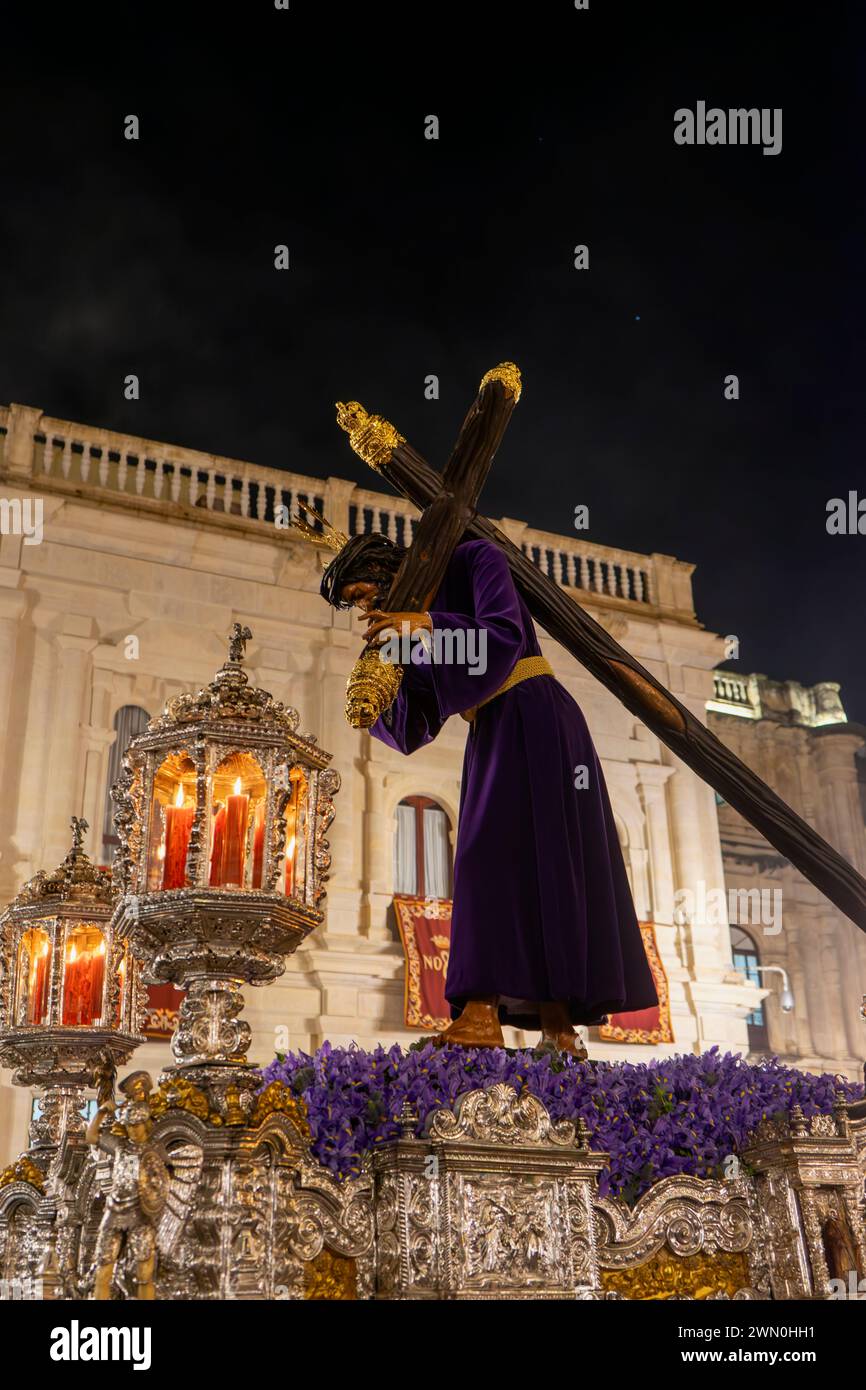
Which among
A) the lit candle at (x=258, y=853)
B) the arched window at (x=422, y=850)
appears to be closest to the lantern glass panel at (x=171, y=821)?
the lit candle at (x=258, y=853)

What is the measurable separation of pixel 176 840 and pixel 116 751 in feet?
32.7

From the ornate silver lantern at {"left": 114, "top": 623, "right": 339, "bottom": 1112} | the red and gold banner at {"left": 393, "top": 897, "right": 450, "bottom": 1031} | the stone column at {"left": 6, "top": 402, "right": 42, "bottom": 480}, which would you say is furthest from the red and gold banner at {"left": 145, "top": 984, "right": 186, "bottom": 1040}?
the ornate silver lantern at {"left": 114, "top": 623, "right": 339, "bottom": 1112}

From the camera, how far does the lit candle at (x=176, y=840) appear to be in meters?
3.92

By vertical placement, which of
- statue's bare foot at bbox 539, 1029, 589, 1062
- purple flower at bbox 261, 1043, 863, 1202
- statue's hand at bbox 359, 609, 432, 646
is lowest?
purple flower at bbox 261, 1043, 863, 1202

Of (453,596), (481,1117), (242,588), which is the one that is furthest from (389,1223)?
(242,588)

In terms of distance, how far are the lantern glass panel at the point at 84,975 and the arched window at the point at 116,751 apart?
7.41 meters

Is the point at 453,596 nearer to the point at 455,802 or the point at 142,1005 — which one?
the point at 142,1005

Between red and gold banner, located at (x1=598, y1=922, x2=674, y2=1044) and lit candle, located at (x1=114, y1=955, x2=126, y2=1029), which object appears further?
red and gold banner, located at (x1=598, y1=922, x2=674, y2=1044)

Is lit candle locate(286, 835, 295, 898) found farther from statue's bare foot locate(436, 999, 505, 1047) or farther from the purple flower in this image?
statue's bare foot locate(436, 999, 505, 1047)

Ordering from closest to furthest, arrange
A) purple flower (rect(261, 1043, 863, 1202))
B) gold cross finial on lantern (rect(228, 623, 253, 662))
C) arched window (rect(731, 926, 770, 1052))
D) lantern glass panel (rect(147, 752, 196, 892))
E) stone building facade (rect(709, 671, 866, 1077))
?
1. purple flower (rect(261, 1043, 863, 1202))
2. lantern glass panel (rect(147, 752, 196, 892))
3. gold cross finial on lantern (rect(228, 623, 253, 662))
4. arched window (rect(731, 926, 770, 1052))
5. stone building facade (rect(709, 671, 866, 1077))

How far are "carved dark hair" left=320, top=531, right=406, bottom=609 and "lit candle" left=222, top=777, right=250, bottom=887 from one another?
0.87 m

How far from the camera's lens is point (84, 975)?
5.60m

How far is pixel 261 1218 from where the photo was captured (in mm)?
3041

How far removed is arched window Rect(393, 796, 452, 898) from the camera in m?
14.7
